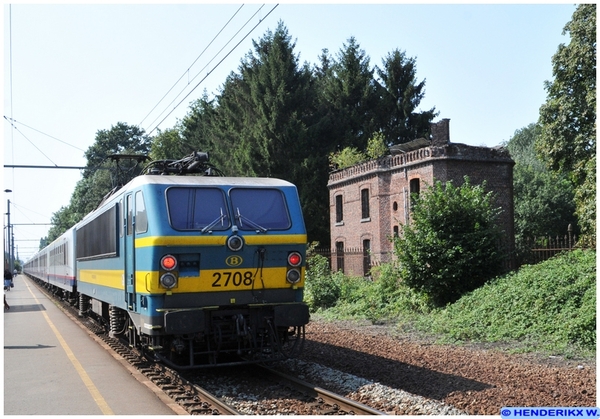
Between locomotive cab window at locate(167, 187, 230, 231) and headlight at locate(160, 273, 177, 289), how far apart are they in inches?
27.3

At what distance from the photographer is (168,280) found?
9.23 m

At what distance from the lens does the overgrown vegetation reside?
42.1 ft

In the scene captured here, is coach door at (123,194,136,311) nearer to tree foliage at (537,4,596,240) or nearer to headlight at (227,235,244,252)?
headlight at (227,235,244,252)

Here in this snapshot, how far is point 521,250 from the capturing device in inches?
768

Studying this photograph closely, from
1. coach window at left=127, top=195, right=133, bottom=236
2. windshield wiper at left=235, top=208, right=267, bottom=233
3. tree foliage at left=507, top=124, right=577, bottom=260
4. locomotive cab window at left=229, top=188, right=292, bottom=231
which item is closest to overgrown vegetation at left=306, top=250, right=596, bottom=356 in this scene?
locomotive cab window at left=229, top=188, right=292, bottom=231

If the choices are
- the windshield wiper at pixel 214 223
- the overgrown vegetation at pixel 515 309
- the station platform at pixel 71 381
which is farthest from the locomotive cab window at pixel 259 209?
the overgrown vegetation at pixel 515 309

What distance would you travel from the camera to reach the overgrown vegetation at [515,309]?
1284 cm

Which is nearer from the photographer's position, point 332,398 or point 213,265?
point 332,398

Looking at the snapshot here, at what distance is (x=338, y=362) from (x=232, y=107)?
128 ft

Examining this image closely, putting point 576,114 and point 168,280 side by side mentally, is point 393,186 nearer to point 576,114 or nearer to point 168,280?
point 576,114

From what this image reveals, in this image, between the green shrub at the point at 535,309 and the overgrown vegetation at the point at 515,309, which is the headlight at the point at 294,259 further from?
the green shrub at the point at 535,309

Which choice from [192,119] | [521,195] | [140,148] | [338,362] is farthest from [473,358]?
[140,148]

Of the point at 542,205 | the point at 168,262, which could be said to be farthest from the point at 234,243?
the point at 542,205

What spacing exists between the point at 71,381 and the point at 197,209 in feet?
10.1
